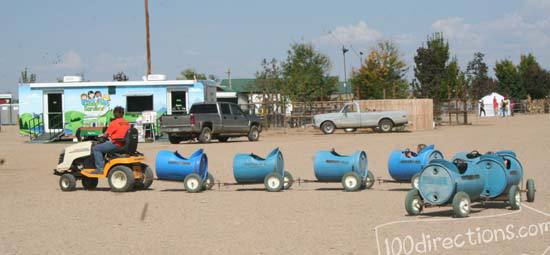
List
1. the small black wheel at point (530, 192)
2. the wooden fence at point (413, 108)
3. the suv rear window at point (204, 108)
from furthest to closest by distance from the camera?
1. the wooden fence at point (413, 108)
2. the suv rear window at point (204, 108)
3. the small black wheel at point (530, 192)

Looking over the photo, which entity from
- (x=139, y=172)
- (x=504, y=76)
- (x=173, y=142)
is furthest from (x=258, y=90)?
(x=139, y=172)

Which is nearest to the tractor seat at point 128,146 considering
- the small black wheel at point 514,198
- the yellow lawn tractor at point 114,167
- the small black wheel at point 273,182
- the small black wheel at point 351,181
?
the yellow lawn tractor at point 114,167

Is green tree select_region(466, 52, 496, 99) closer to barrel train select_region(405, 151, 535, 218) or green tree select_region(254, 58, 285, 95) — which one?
green tree select_region(254, 58, 285, 95)

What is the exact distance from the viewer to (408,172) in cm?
1452

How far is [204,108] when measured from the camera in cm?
3388

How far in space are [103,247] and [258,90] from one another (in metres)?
59.2

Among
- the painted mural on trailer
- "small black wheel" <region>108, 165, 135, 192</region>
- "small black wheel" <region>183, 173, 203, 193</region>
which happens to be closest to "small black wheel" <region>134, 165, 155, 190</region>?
"small black wheel" <region>108, 165, 135, 192</region>

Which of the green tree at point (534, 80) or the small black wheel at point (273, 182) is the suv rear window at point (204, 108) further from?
the green tree at point (534, 80)

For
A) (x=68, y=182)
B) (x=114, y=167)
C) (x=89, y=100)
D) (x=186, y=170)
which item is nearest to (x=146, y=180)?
(x=114, y=167)

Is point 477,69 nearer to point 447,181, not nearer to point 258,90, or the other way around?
point 258,90

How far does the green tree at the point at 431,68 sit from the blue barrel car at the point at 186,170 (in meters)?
47.1

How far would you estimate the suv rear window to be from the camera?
33.7 m

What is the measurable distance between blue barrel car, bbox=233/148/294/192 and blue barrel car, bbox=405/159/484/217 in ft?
13.4

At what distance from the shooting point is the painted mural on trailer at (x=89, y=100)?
119 feet
